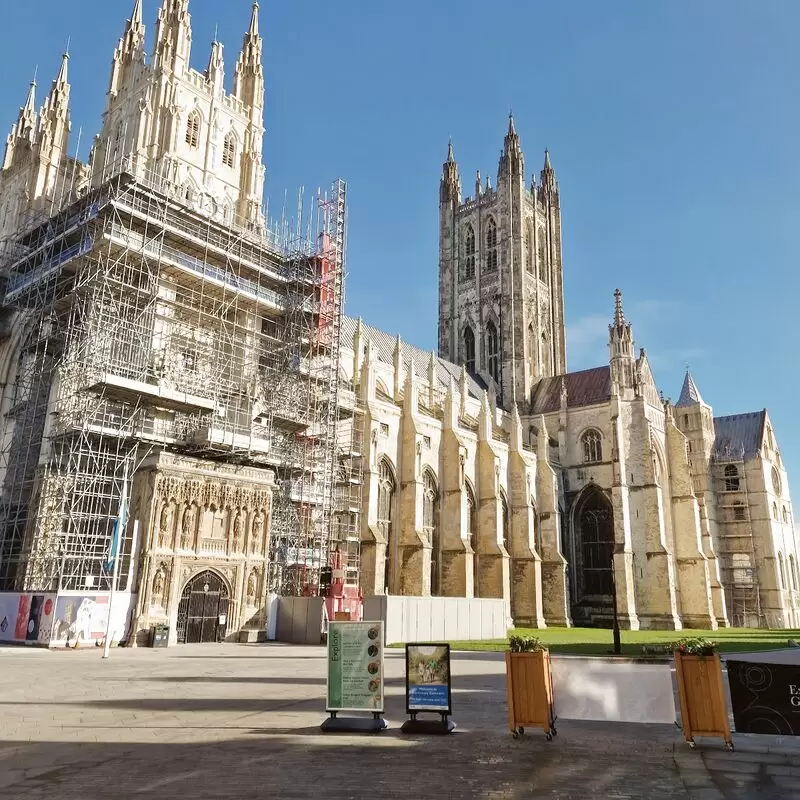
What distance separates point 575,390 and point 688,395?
14397 millimetres

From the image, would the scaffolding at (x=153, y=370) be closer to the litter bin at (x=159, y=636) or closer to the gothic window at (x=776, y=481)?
the litter bin at (x=159, y=636)

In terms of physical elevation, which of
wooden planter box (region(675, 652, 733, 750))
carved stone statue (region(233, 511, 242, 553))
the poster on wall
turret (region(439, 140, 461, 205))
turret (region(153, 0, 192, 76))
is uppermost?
turret (region(439, 140, 461, 205))

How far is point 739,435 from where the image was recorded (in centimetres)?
6353

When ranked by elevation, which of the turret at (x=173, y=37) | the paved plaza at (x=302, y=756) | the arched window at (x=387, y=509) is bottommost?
the paved plaza at (x=302, y=756)

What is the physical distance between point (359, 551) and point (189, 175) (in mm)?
19201

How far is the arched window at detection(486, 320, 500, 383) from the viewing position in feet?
194

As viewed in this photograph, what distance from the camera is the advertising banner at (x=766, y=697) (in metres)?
8.17

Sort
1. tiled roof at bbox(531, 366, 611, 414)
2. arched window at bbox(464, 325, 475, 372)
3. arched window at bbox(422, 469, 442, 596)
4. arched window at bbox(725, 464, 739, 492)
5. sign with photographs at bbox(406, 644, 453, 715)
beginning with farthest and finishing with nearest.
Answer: arched window at bbox(725, 464, 739, 492), arched window at bbox(464, 325, 475, 372), tiled roof at bbox(531, 366, 611, 414), arched window at bbox(422, 469, 442, 596), sign with photographs at bbox(406, 644, 453, 715)

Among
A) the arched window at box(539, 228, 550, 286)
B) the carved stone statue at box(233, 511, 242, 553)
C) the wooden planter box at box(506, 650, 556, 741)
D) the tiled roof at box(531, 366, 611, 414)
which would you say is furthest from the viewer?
the arched window at box(539, 228, 550, 286)

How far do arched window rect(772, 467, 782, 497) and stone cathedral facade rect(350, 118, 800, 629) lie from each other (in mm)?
345

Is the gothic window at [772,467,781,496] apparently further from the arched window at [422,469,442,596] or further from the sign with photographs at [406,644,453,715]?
the sign with photographs at [406,644,453,715]

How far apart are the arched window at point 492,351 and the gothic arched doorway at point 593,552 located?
1321 centimetres

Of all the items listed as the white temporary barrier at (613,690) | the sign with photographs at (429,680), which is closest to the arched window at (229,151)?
the sign with photographs at (429,680)

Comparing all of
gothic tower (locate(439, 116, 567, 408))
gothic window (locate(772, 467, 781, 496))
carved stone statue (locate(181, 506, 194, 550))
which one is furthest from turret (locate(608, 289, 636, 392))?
carved stone statue (locate(181, 506, 194, 550))
